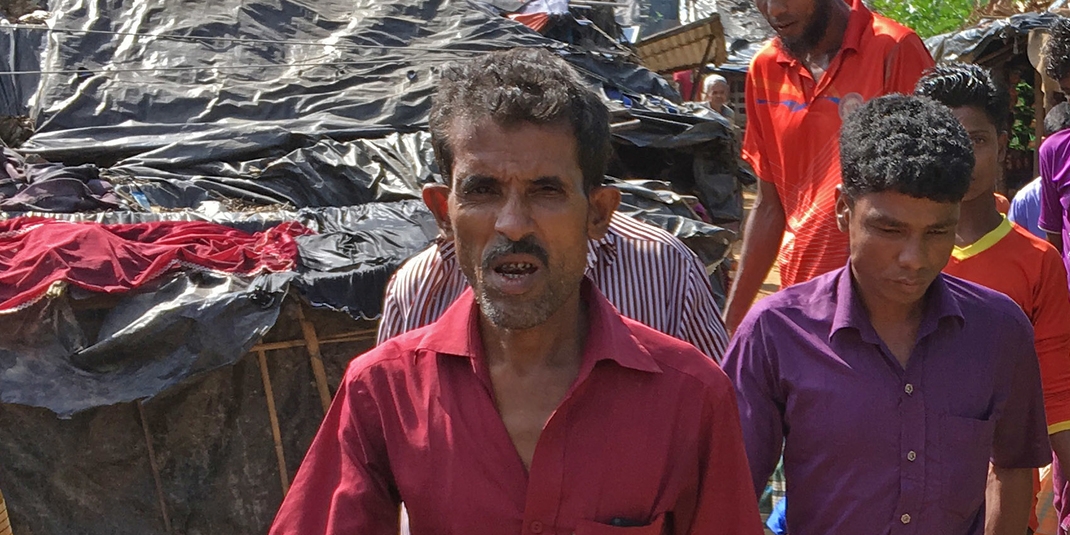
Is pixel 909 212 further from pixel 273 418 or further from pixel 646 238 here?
pixel 273 418

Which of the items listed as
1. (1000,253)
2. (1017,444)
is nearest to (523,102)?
(1017,444)

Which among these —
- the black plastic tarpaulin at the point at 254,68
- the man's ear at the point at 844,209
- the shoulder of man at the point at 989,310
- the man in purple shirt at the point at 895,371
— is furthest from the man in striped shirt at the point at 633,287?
the black plastic tarpaulin at the point at 254,68

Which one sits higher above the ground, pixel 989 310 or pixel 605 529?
pixel 989 310

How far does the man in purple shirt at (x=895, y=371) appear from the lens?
2227 mm

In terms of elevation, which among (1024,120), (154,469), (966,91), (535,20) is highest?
(966,91)

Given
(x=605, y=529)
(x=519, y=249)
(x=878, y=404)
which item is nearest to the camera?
(x=605, y=529)

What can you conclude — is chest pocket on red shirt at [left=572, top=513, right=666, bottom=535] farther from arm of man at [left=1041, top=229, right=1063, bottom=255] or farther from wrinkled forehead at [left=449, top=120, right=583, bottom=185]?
arm of man at [left=1041, top=229, right=1063, bottom=255]

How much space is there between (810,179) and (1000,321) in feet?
3.85

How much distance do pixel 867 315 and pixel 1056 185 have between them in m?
2.10

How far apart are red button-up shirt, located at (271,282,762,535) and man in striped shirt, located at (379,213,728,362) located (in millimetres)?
713

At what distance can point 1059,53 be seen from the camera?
13.1ft

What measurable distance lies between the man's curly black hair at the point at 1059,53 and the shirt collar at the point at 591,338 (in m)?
2.72

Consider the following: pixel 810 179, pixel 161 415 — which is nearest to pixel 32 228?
pixel 161 415

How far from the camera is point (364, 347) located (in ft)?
18.9
